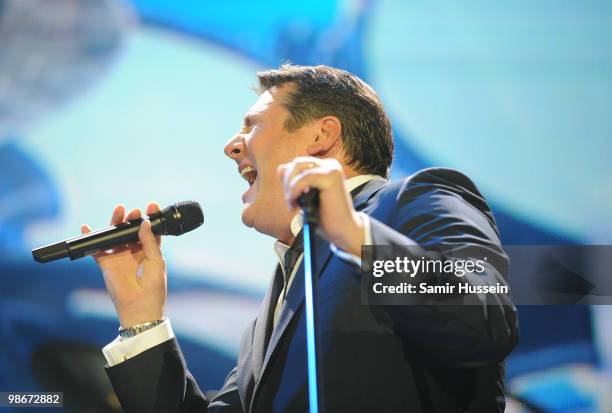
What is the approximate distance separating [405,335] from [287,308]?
259 millimetres

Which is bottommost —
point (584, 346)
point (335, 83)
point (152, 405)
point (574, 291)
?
point (152, 405)

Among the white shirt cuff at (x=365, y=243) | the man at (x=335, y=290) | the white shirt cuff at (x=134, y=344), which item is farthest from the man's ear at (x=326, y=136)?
the white shirt cuff at (x=365, y=243)

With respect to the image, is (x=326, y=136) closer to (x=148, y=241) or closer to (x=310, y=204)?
(x=148, y=241)

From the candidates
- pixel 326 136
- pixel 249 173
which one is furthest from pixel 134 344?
pixel 326 136

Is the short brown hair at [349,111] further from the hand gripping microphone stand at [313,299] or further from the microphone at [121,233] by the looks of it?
the hand gripping microphone stand at [313,299]

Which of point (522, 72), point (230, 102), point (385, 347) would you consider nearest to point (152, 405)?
point (385, 347)

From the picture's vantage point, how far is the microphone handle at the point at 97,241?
4.38ft

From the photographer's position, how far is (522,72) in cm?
202

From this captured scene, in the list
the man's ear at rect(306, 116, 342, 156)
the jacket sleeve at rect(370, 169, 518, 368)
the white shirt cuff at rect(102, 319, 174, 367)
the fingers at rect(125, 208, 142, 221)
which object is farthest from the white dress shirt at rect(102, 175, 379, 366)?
the jacket sleeve at rect(370, 169, 518, 368)

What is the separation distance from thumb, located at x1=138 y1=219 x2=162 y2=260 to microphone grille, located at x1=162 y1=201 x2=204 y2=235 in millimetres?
39

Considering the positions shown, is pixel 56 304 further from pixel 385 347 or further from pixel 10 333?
pixel 385 347

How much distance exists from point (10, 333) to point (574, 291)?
1.60 m

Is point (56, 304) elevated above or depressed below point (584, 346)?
above

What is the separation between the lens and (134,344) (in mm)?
1415
